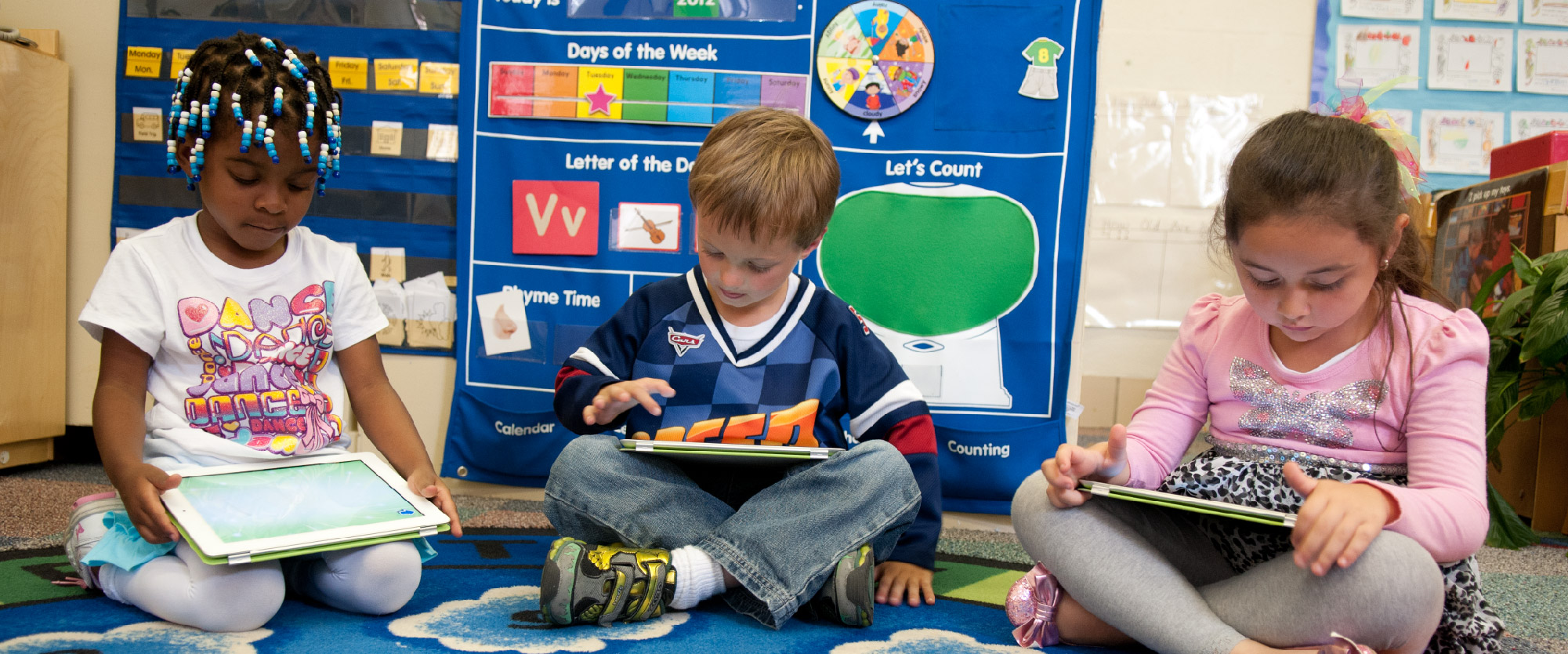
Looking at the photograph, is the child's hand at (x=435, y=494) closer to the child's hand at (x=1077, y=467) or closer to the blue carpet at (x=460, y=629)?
the blue carpet at (x=460, y=629)

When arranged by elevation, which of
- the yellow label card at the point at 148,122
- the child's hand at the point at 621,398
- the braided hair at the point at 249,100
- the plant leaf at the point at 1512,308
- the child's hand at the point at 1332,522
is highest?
the yellow label card at the point at 148,122

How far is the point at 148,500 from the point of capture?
0.95m

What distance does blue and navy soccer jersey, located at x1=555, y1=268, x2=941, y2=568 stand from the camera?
1.20 m

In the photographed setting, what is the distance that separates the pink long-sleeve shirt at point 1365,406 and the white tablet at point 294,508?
0.75 m

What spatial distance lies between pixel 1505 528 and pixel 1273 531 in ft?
3.27

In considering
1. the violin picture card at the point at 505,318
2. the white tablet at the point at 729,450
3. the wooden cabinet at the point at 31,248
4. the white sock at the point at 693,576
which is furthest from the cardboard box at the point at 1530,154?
the wooden cabinet at the point at 31,248

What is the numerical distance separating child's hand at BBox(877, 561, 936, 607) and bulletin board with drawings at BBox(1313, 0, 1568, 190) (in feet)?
7.25

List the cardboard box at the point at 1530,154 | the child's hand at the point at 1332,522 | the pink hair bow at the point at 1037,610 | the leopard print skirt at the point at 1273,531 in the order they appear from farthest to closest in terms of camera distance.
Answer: the cardboard box at the point at 1530,154
the pink hair bow at the point at 1037,610
the leopard print skirt at the point at 1273,531
the child's hand at the point at 1332,522

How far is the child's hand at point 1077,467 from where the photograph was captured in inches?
Answer: 36.8

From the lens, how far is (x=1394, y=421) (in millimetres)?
942

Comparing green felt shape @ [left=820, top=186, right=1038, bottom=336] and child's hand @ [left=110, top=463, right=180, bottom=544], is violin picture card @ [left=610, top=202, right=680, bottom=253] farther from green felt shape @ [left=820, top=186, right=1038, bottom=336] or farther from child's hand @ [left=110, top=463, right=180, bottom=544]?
child's hand @ [left=110, top=463, right=180, bottom=544]

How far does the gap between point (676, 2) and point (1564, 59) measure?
2.52m

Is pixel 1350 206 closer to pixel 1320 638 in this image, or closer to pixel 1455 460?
pixel 1455 460

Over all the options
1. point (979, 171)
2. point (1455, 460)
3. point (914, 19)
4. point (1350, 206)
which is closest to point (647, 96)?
point (914, 19)
